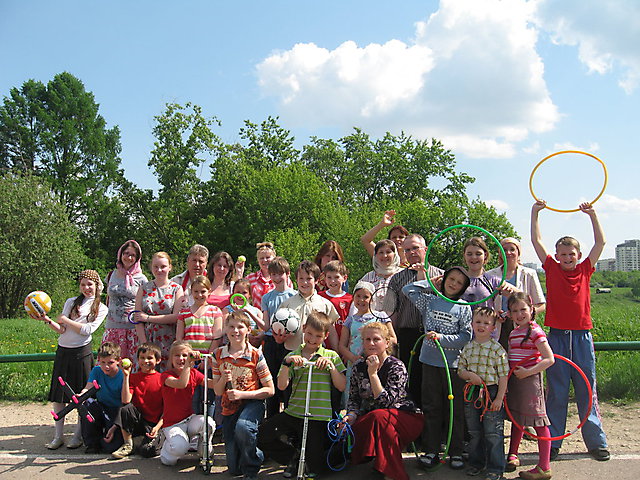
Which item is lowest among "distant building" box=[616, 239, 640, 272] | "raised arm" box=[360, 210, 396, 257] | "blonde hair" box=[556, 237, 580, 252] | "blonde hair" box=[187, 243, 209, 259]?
"blonde hair" box=[187, 243, 209, 259]

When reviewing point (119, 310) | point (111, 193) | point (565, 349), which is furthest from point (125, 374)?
point (111, 193)

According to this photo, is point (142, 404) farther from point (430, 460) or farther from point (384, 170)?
point (384, 170)

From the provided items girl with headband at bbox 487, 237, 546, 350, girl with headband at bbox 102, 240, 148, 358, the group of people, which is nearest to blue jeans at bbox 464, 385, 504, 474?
the group of people

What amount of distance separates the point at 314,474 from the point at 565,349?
2769mm

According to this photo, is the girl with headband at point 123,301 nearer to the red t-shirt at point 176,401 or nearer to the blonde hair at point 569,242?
the red t-shirt at point 176,401

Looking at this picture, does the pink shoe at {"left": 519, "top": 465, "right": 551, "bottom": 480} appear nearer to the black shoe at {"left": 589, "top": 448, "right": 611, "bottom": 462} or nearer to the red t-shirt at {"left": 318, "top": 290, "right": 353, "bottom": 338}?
the black shoe at {"left": 589, "top": 448, "right": 611, "bottom": 462}

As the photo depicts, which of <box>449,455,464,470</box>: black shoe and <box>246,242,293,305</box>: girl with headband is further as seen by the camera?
<box>246,242,293,305</box>: girl with headband

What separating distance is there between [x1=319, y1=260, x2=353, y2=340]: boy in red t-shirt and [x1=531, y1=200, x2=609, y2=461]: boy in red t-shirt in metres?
2.08

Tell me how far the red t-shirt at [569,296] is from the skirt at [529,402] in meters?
0.76

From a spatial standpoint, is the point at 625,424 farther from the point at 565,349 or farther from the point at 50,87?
the point at 50,87

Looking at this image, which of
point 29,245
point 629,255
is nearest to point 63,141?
point 29,245

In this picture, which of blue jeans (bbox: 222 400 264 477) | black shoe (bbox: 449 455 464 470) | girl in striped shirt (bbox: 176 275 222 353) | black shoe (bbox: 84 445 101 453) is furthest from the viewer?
girl in striped shirt (bbox: 176 275 222 353)

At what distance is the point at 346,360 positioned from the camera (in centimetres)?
592

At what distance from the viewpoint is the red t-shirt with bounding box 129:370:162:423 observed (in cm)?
605
